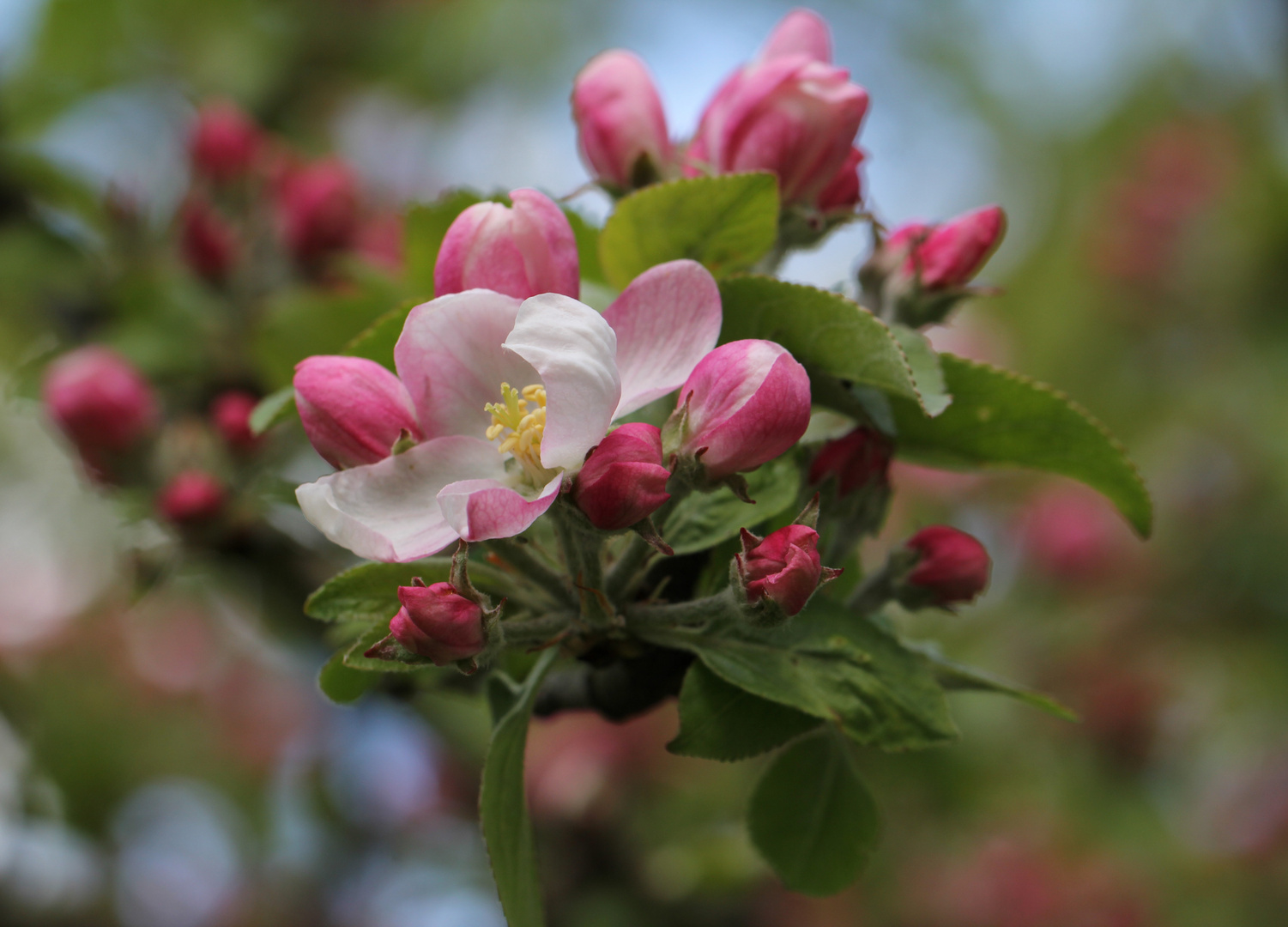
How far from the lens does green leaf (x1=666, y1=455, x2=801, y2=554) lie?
76cm

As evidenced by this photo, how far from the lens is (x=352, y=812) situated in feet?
7.64

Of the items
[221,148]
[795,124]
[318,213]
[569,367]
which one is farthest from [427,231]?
[221,148]

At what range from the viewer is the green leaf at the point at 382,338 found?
807 mm

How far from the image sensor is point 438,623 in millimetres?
623

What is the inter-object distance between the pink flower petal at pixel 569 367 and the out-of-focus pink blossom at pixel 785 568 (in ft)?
0.41

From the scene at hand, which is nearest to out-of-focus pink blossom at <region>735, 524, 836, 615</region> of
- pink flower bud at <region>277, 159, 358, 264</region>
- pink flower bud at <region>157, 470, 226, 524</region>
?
pink flower bud at <region>157, 470, 226, 524</region>

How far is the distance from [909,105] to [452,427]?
14.6 ft

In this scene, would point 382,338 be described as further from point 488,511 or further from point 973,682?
point 973,682

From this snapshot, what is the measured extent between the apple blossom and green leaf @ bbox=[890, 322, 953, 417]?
3.2 inches

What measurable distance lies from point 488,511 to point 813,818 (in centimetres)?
48

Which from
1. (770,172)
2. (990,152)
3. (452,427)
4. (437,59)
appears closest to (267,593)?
(452,427)

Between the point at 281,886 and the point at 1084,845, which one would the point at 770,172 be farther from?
the point at 281,886

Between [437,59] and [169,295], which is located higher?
[437,59]

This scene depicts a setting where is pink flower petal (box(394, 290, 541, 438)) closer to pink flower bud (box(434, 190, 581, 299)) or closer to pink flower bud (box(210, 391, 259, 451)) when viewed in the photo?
pink flower bud (box(434, 190, 581, 299))
